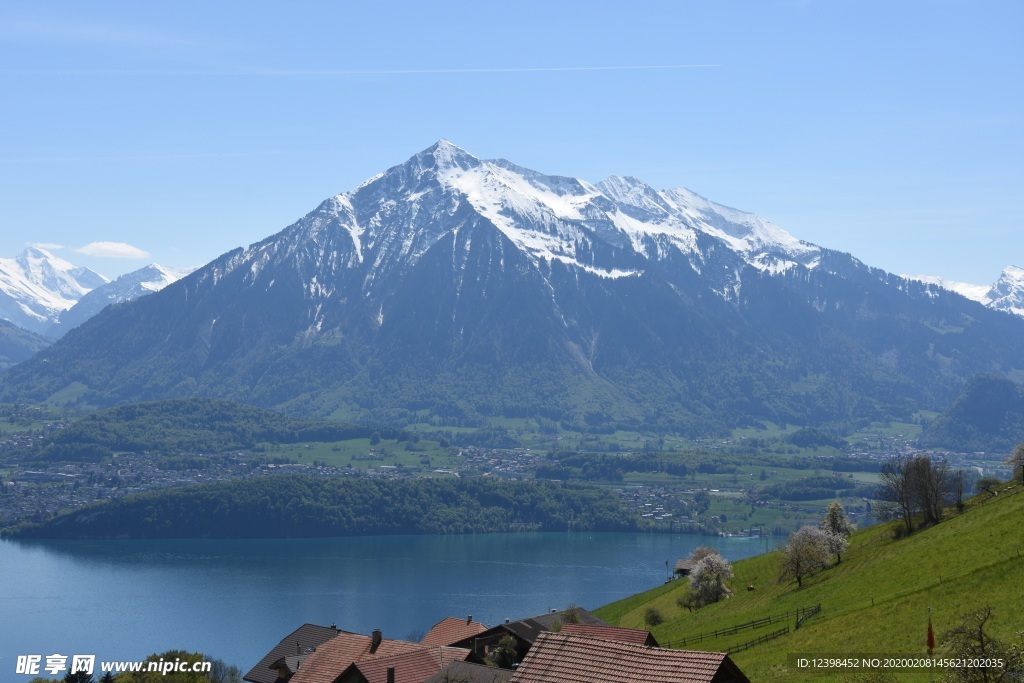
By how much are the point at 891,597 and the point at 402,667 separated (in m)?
27.4

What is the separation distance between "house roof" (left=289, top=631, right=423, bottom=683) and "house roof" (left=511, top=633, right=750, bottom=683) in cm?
2365

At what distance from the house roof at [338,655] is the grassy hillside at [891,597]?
1817cm

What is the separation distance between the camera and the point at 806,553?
3531 inches

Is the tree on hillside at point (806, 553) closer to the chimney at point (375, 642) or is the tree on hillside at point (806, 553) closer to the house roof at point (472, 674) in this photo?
the chimney at point (375, 642)

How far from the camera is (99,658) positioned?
13375 cm

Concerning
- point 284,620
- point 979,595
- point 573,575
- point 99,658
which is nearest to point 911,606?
point 979,595

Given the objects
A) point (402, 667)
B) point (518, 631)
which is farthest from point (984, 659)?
point (518, 631)

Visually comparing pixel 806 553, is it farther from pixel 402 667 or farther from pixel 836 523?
pixel 402 667

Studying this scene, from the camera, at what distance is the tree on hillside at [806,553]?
89.4m

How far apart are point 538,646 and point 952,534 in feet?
150

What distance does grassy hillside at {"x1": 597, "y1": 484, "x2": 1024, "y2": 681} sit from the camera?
167ft

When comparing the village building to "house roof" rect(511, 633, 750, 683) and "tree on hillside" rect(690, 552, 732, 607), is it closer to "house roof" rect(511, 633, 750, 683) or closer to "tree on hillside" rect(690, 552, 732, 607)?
"house roof" rect(511, 633, 750, 683)

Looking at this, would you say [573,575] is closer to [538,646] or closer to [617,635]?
[617,635]

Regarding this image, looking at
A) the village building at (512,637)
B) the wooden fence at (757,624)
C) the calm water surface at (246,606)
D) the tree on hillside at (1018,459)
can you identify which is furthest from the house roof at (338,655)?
the calm water surface at (246,606)
